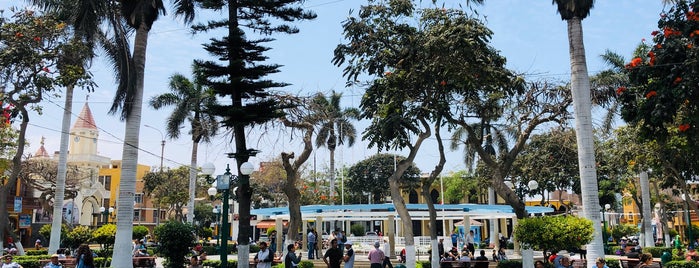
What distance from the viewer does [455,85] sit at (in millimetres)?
16656

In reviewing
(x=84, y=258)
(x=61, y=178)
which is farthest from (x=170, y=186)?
(x=84, y=258)

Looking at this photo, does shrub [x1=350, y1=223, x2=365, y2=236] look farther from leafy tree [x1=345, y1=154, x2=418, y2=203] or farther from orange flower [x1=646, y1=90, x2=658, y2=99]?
orange flower [x1=646, y1=90, x2=658, y2=99]

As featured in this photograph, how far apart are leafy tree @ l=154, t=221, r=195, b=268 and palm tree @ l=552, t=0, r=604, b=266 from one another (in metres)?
10.2

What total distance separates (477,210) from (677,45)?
15.5 m

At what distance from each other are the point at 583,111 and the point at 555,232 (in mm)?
3613

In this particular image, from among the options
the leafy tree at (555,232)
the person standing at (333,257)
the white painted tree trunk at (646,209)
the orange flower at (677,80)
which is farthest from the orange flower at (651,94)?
the white painted tree trunk at (646,209)

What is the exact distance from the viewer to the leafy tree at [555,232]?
13.0 meters

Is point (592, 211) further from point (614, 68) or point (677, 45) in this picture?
point (614, 68)

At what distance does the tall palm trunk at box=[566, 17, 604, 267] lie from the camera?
46.6 ft

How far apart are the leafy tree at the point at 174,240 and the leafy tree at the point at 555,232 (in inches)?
330

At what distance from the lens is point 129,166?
1513 centimetres

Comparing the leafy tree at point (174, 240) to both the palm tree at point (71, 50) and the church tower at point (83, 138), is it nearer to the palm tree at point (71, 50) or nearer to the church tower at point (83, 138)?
the palm tree at point (71, 50)

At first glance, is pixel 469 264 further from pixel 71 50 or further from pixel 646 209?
pixel 646 209

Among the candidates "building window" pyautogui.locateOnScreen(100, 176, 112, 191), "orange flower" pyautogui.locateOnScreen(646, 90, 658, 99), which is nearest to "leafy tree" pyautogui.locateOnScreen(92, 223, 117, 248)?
"orange flower" pyautogui.locateOnScreen(646, 90, 658, 99)
